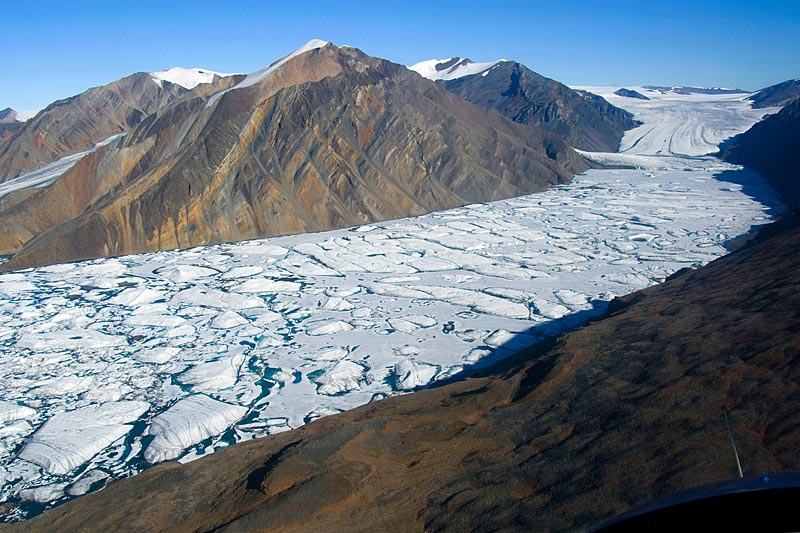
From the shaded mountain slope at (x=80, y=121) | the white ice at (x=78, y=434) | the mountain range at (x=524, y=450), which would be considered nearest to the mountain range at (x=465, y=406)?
the mountain range at (x=524, y=450)

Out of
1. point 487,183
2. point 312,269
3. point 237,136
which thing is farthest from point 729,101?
point 312,269

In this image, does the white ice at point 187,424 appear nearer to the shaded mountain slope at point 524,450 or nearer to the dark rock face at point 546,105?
the shaded mountain slope at point 524,450

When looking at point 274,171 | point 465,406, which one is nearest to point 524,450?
point 465,406

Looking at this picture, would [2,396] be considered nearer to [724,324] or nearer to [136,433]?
[136,433]

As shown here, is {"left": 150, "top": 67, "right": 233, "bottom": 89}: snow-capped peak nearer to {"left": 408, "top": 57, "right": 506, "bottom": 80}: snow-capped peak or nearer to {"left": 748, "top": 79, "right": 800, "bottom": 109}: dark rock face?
{"left": 408, "top": 57, "right": 506, "bottom": 80}: snow-capped peak

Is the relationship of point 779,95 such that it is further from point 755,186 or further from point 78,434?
point 78,434

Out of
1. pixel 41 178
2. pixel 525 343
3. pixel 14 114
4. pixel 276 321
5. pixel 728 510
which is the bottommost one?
pixel 525 343
